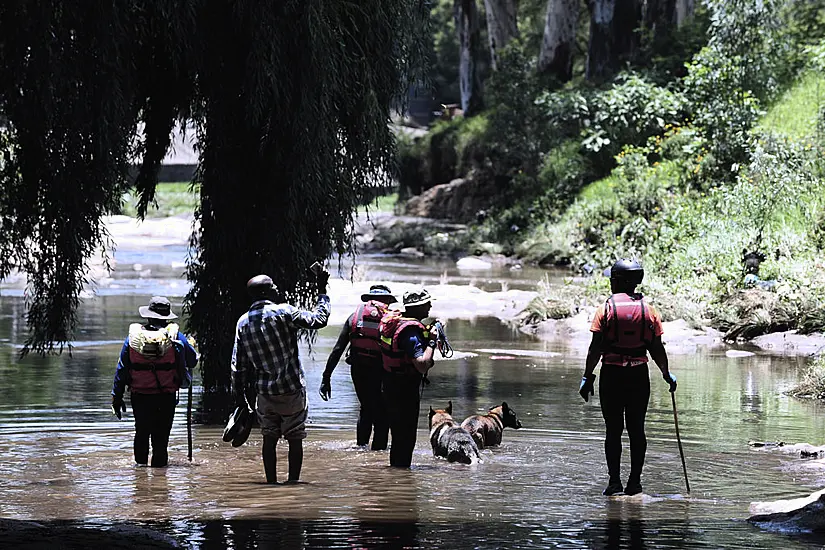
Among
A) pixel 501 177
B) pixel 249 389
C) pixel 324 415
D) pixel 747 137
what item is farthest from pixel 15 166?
pixel 501 177

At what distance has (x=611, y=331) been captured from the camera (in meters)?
10.2

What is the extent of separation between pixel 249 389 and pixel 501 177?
36477 mm

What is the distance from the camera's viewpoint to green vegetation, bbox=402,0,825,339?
23469 mm

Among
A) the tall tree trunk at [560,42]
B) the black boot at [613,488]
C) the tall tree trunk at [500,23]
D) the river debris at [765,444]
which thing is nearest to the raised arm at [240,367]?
the black boot at [613,488]

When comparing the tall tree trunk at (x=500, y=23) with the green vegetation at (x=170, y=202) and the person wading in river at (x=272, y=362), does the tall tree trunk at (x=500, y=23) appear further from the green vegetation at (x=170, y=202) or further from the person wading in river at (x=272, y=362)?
the person wading in river at (x=272, y=362)

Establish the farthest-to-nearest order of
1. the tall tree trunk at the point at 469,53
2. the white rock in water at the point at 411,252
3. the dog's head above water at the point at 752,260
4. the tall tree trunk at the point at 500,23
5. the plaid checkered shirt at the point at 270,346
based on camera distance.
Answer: the tall tree trunk at the point at 469,53
the tall tree trunk at the point at 500,23
the white rock in water at the point at 411,252
the dog's head above water at the point at 752,260
the plaid checkered shirt at the point at 270,346

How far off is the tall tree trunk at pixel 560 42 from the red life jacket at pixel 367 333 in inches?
1467

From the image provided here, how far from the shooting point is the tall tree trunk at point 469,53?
52.9 m

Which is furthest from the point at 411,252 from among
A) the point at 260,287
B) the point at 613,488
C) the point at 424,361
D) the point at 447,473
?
the point at 613,488

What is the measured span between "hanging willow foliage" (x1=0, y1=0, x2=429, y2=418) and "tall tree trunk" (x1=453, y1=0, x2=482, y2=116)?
3805cm

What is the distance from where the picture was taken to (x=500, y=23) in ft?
171

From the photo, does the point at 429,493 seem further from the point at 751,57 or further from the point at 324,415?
the point at 751,57

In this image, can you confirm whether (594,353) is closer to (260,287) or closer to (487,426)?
(487,426)

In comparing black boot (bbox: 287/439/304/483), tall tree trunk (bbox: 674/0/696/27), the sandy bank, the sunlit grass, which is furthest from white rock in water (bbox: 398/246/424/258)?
black boot (bbox: 287/439/304/483)
